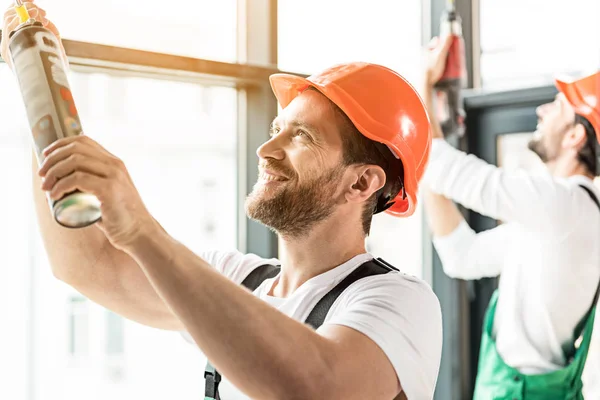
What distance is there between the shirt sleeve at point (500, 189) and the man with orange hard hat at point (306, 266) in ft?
2.39

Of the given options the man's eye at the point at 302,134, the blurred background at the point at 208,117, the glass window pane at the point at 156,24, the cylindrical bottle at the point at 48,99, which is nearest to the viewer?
the cylindrical bottle at the point at 48,99

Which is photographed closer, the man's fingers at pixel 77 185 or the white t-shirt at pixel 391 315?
the man's fingers at pixel 77 185

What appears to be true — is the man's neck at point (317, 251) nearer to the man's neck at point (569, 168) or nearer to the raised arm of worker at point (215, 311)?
the raised arm of worker at point (215, 311)

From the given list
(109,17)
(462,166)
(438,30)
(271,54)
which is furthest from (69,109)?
(438,30)

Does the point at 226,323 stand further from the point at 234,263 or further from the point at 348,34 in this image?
the point at 348,34

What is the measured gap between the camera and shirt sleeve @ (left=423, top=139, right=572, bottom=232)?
210 centimetres

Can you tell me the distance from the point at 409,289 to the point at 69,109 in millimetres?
679

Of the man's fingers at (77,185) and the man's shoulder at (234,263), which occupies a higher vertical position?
the man's fingers at (77,185)

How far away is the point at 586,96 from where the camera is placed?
2.31 metres

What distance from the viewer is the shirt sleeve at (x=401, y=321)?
107 centimetres

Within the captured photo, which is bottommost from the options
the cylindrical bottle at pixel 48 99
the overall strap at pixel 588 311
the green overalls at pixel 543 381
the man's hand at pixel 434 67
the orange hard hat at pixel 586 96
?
the green overalls at pixel 543 381

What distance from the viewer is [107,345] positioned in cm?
365

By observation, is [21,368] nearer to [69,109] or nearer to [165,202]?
[165,202]

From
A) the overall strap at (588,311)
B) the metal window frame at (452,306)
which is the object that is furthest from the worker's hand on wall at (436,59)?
the overall strap at (588,311)
